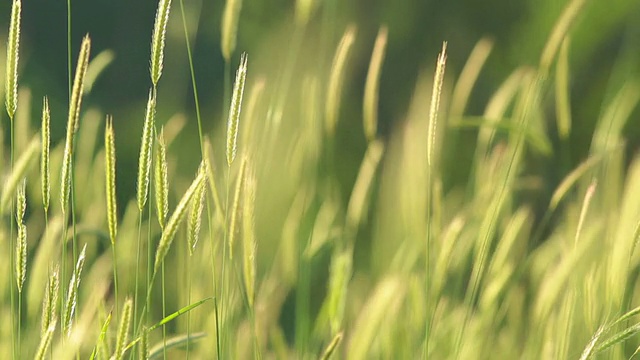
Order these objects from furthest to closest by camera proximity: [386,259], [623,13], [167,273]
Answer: [623,13] → [167,273] → [386,259]

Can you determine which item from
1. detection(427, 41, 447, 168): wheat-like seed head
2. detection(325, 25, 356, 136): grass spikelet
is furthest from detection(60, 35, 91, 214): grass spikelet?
detection(325, 25, 356, 136): grass spikelet

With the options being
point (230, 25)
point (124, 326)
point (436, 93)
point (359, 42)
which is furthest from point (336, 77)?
point (359, 42)

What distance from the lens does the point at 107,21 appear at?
321 centimetres

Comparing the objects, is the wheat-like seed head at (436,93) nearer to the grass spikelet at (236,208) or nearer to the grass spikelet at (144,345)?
the grass spikelet at (236,208)

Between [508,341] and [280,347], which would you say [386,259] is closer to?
[508,341]

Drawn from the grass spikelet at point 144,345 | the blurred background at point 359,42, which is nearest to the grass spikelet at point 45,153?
the grass spikelet at point 144,345

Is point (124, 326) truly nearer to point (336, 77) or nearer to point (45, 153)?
point (45, 153)

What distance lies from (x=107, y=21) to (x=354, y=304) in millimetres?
1998

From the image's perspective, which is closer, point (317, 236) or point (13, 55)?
point (13, 55)

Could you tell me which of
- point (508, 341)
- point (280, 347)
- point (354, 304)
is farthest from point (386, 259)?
point (280, 347)

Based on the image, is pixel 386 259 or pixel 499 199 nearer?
pixel 499 199

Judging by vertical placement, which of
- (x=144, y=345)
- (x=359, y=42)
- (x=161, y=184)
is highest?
(x=359, y=42)

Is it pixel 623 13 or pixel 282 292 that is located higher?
pixel 623 13

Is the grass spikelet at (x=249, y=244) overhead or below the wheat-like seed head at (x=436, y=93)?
below
